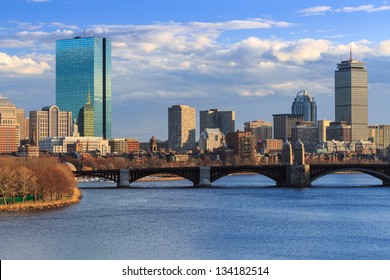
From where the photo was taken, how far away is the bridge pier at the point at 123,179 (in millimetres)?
124000

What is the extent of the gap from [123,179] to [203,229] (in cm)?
6219

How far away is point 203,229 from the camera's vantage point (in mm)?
62938

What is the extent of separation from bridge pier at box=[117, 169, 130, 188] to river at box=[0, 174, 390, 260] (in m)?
28.2

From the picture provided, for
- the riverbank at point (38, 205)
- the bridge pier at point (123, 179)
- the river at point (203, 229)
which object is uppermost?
the bridge pier at point (123, 179)

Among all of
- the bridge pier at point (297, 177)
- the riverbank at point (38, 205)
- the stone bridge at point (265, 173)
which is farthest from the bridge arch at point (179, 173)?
the riverbank at point (38, 205)

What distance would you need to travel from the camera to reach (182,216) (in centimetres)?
7331

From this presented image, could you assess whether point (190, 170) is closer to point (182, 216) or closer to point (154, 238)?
point (182, 216)

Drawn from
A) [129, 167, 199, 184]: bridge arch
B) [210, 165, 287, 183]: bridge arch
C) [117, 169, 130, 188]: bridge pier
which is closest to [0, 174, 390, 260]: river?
[117, 169, 130, 188]: bridge pier

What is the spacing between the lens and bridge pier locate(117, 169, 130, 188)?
124 metres

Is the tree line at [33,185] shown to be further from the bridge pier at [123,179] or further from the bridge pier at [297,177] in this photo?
the bridge pier at [297,177]

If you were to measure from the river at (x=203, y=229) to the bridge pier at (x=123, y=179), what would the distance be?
28.2 m

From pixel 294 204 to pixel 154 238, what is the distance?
3181cm

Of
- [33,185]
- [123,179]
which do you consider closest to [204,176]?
[123,179]
